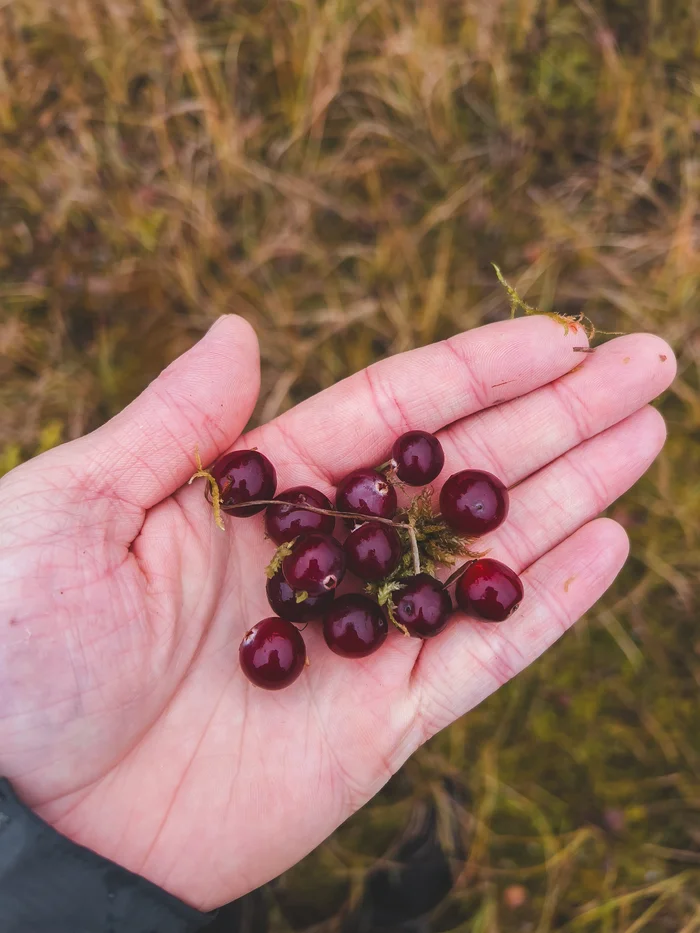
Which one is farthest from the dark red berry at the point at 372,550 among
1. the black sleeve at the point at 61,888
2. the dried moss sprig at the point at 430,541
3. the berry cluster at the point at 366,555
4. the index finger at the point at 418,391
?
the black sleeve at the point at 61,888

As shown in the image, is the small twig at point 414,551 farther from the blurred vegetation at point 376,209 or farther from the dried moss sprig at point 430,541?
the blurred vegetation at point 376,209

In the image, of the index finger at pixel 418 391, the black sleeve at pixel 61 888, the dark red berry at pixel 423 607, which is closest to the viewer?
the black sleeve at pixel 61 888

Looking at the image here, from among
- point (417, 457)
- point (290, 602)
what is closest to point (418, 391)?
point (417, 457)

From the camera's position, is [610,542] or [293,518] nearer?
[293,518]

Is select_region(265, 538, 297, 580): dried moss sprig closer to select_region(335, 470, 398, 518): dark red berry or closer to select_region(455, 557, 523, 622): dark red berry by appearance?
select_region(335, 470, 398, 518): dark red berry

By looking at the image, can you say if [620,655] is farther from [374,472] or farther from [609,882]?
[374,472]

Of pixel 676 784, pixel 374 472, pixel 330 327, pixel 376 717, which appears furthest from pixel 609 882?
pixel 330 327

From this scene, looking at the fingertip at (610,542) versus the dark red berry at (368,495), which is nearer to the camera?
the dark red berry at (368,495)

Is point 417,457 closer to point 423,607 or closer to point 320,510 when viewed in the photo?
point 320,510
